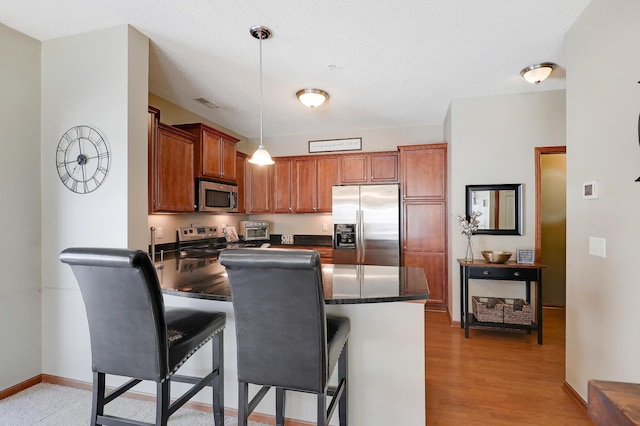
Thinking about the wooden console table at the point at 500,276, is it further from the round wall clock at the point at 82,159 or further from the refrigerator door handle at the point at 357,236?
the round wall clock at the point at 82,159

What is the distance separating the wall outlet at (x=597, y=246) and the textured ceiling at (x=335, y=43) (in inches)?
59.8

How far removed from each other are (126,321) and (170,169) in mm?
2171

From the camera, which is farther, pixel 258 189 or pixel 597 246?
pixel 258 189

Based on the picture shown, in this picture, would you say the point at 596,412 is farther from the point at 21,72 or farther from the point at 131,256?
the point at 21,72

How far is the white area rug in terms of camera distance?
1.92 metres

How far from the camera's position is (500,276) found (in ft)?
10.8

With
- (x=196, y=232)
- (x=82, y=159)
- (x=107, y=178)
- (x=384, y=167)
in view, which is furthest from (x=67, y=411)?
(x=384, y=167)

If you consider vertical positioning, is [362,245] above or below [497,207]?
below

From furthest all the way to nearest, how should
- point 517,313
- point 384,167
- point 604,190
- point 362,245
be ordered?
point 384,167, point 362,245, point 517,313, point 604,190

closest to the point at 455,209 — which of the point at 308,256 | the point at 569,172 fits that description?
the point at 569,172

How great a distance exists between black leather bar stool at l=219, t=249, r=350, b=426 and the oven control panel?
2.92m

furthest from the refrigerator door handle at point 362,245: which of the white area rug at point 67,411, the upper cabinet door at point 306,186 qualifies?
the white area rug at point 67,411

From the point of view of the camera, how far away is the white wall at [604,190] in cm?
167

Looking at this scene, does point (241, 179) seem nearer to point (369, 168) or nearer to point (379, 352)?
point (369, 168)
